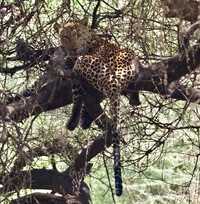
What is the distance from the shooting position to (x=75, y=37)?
349cm

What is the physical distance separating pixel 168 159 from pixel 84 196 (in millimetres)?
2714

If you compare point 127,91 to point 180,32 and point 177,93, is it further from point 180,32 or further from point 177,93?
point 180,32

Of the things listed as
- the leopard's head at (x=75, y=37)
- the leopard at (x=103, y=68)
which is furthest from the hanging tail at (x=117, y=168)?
the leopard's head at (x=75, y=37)

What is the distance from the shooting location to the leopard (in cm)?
322

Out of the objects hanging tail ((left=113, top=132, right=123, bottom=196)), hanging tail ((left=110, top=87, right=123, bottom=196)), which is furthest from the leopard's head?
hanging tail ((left=113, top=132, right=123, bottom=196))

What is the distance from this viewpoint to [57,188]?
4.32m

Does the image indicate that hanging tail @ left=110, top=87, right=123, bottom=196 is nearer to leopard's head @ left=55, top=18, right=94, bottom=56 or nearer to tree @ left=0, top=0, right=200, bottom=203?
tree @ left=0, top=0, right=200, bottom=203

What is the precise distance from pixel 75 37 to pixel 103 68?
30 cm

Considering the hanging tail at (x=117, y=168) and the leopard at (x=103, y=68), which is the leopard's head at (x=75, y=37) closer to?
the leopard at (x=103, y=68)

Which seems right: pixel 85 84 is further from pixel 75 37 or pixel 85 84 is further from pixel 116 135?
pixel 116 135

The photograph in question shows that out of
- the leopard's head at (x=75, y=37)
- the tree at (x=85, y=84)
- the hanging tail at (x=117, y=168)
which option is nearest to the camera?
the tree at (x=85, y=84)

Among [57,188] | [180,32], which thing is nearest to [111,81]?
[180,32]

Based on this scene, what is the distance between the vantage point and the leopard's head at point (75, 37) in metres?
3.25

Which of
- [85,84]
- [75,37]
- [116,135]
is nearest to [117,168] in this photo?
[116,135]
